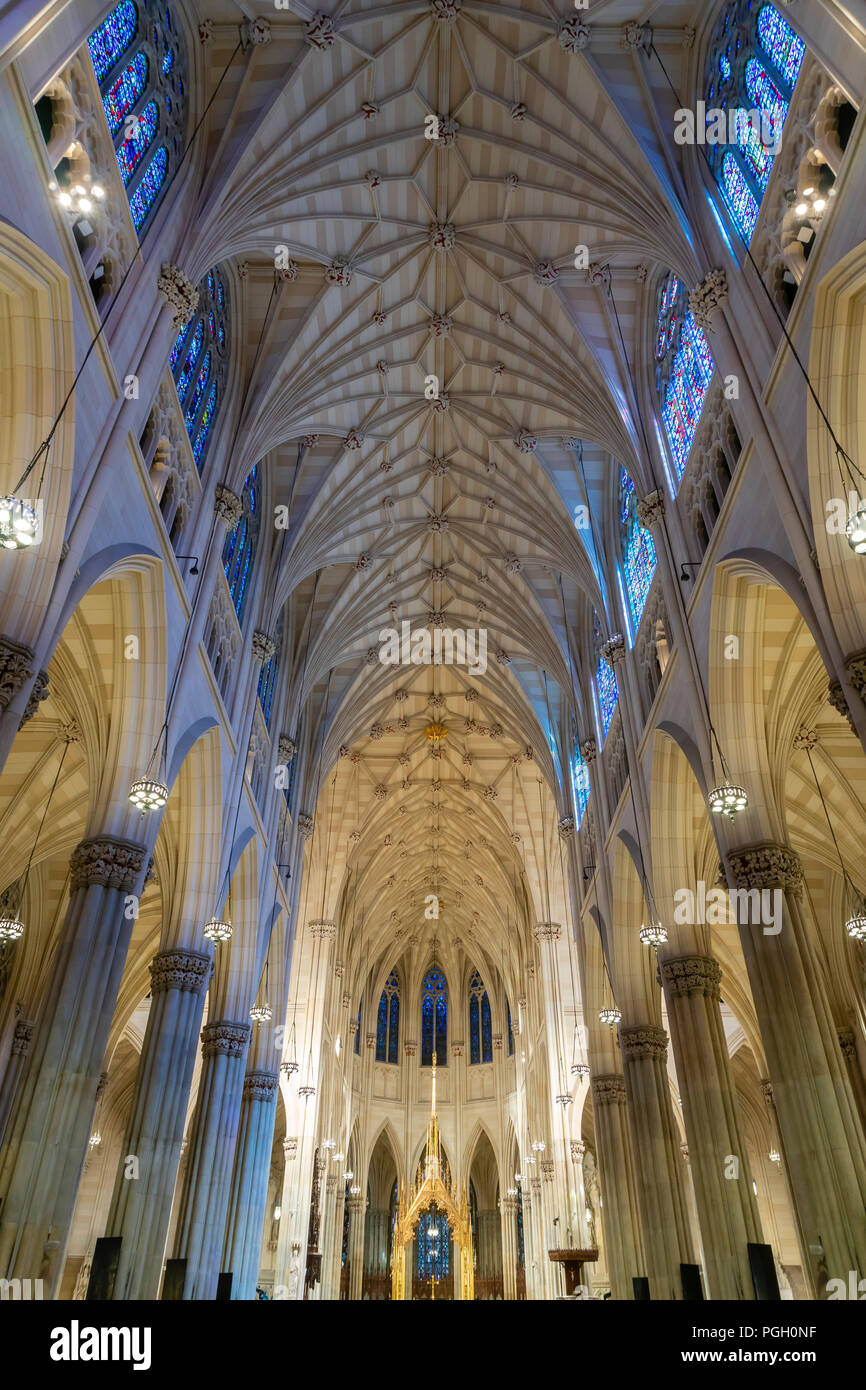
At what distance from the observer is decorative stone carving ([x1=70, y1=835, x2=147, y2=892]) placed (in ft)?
41.6

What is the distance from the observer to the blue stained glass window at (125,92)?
1276cm

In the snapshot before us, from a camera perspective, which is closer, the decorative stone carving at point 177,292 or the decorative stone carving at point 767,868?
the decorative stone carving at point 767,868

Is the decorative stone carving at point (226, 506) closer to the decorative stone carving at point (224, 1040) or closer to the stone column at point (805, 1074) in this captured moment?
the stone column at point (805, 1074)

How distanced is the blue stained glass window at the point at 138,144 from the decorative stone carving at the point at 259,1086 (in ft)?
67.0

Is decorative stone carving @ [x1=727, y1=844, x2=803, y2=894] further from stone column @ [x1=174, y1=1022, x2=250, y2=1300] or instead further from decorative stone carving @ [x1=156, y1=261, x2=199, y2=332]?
stone column @ [x1=174, y1=1022, x2=250, y2=1300]

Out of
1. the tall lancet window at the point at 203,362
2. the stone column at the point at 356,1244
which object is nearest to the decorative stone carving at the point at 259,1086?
the tall lancet window at the point at 203,362

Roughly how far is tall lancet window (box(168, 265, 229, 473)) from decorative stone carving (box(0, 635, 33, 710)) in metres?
7.93

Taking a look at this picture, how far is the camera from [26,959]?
23.3 metres

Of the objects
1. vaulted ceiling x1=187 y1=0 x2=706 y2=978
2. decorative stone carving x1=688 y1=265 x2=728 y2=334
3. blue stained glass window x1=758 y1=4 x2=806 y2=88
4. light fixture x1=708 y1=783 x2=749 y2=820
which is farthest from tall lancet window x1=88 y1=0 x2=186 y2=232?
light fixture x1=708 y1=783 x2=749 y2=820

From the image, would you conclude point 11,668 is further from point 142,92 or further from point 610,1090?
point 610,1090

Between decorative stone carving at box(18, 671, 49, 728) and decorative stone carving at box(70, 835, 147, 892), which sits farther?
decorative stone carving at box(70, 835, 147, 892)

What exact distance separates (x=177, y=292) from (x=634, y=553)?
11.7 metres

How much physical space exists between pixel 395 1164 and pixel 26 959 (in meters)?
31.7
